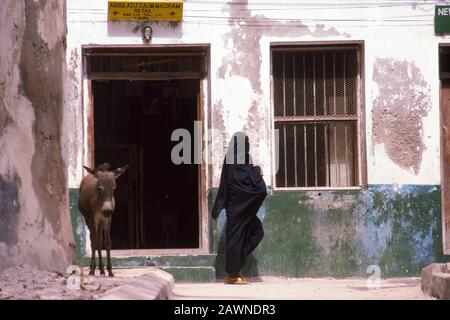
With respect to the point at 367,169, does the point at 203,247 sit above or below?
below

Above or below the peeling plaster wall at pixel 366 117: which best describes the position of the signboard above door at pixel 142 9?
above

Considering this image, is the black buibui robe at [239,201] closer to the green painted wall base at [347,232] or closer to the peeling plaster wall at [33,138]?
the green painted wall base at [347,232]

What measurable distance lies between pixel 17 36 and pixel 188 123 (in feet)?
23.5

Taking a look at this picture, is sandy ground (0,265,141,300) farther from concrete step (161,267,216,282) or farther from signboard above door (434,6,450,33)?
signboard above door (434,6,450,33)

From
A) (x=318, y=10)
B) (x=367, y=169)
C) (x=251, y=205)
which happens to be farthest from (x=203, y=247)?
(x=318, y=10)

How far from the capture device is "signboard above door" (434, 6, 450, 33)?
42.2 ft

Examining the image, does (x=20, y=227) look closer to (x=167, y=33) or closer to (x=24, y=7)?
(x=24, y=7)

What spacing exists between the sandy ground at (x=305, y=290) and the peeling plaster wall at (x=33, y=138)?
53.2 inches

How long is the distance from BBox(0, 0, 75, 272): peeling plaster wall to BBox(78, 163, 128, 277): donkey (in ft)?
1.28

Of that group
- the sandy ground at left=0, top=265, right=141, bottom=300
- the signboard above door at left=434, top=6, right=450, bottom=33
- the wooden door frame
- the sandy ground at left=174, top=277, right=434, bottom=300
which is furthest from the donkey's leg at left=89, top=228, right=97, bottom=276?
the signboard above door at left=434, top=6, right=450, bottom=33

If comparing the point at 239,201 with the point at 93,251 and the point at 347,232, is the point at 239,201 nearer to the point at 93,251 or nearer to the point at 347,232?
the point at 347,232

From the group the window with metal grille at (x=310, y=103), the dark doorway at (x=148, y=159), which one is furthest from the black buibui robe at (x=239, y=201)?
the dark doorway at (x=148, y=159)

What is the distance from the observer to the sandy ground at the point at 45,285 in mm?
7301

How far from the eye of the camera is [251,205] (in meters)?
12.5
